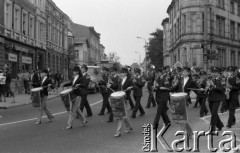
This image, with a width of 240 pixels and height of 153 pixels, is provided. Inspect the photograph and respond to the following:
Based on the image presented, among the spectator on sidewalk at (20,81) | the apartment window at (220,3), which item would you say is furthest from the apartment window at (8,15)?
the apartment window at (220,3)

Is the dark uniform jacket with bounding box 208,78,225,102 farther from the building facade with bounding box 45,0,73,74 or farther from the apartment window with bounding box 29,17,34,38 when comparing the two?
the building facade with bounding box 45,0,73,74

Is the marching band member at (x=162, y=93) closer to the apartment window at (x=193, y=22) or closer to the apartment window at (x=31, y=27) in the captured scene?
the apartment window at (x=31, y=27)

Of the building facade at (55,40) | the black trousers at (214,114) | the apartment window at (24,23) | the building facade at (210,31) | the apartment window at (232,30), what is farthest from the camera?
the apartment window at (232,30)

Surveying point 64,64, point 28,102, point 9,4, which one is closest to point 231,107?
point 28,102

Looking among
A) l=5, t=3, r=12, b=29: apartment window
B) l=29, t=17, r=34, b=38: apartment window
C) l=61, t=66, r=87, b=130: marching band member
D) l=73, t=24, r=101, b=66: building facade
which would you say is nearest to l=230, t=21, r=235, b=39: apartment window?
l=29, t=17, r=34, b=38: apartment window

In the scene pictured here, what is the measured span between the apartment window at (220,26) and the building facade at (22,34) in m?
21.1

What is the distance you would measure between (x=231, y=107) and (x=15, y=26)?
27361mm

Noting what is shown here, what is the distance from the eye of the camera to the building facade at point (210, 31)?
139ft

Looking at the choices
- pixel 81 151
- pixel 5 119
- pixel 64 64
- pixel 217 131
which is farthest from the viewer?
pixel 64 64

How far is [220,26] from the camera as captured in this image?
4728 centimetres

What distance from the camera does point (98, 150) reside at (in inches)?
321

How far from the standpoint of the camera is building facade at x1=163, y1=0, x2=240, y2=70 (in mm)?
42500

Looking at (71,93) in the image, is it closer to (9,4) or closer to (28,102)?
(28,102)

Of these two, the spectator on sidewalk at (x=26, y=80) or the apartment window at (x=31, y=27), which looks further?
the apartment window at (x=31, y=27)
